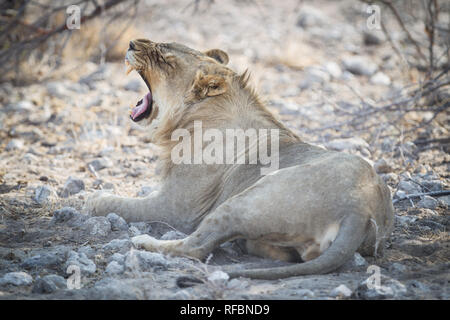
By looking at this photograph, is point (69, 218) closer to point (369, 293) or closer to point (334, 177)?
point (334, 177)

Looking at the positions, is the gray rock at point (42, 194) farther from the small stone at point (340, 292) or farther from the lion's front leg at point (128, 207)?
the small stone at point (340, 292)

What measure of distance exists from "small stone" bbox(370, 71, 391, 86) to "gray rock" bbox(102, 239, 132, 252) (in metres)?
6.19

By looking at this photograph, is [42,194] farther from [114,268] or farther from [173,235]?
[114,268]

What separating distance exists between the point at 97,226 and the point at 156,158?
2.21 meters

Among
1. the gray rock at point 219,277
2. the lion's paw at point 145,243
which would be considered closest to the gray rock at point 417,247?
the gray rock at point 219,277

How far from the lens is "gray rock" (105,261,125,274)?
130 inches

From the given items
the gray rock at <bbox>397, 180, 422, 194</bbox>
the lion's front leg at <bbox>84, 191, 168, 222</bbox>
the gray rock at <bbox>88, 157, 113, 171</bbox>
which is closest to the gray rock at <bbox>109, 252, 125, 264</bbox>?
the lion's front leg at <bbox>84, 191, 168, 222</bbox>

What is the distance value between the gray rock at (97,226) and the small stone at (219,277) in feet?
3.92

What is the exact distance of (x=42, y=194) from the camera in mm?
4738

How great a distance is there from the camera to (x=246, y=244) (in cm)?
371

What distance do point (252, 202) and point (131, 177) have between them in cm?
243

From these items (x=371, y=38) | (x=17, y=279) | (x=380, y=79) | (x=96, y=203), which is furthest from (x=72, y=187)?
(x=371, y=38)

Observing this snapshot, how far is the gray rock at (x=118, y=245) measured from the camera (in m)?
3.71
